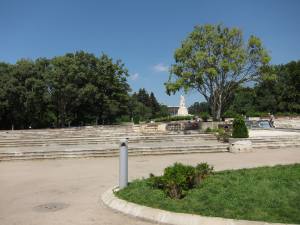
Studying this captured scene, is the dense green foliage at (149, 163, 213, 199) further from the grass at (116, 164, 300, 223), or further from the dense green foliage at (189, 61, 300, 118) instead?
the dense green foliage at (189, 61, 300, 118)

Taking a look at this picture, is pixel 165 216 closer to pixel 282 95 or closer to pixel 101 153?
pixel 101 153

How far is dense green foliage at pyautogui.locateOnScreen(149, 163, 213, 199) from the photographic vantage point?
7766 millimetres

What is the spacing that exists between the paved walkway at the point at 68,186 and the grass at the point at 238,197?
0.80 meters

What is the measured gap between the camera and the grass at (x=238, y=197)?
6547mm

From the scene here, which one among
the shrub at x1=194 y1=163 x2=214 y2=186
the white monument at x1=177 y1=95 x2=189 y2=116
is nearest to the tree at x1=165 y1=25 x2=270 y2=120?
the shrub at x1=194 y1=163 x2=214 y2=186

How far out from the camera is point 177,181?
779cm

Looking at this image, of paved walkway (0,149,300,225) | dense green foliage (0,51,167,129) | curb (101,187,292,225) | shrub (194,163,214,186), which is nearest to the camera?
curb (101,187,292,225)

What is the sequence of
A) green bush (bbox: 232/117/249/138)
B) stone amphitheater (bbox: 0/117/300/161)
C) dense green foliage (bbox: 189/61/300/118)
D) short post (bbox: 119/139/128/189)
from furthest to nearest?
1. dense green foliage (bbox: 189/61/300/118)
2. green bush (bbox: 232/117/249/138)
3. stone amphitheater (bbox: 0/117/300/161)
4. short post (bbox: 119/139/128/189)

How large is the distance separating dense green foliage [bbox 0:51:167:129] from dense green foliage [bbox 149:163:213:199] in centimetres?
3976

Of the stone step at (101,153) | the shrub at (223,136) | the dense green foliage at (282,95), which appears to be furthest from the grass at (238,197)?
the dense green foliage at (282,95)

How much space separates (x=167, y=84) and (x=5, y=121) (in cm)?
2954

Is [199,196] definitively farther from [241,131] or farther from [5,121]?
[5,121]

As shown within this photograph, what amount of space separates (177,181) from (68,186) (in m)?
3.91

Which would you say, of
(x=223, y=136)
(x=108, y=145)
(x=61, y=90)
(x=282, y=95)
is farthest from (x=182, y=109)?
(x=108, y=145)
